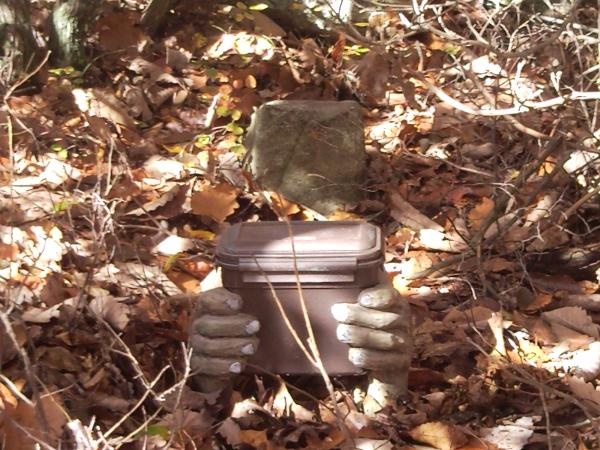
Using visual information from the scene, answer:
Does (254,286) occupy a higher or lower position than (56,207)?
higher

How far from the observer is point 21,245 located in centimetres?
400

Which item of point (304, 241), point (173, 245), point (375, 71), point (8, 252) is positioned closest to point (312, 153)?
point (375, 71)

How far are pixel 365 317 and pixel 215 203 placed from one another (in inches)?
64.6

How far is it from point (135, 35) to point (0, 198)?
2.07 metres

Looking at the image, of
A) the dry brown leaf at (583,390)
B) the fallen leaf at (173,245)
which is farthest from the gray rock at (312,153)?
the dry brown leaf at (583,390)

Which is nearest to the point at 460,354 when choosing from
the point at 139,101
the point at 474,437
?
the point at 474,437

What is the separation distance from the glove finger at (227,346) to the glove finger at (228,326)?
0.05 feet

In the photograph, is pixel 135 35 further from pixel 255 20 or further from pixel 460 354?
pixel 460 354

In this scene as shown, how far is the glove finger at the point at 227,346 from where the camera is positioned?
308cm

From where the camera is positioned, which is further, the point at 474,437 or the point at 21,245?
the point at 21,245

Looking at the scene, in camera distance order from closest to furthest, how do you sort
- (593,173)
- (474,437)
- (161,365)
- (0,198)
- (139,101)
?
1. (474,437)
2. (161,365)
3. (593,173)
4. (0,198)
5. (139,101)

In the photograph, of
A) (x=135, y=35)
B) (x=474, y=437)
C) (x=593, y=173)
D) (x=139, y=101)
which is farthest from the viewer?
(x=135, y=35)

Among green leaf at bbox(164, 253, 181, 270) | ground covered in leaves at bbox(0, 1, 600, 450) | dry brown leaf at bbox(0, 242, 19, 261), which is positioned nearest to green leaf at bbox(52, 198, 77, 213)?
ground covered in leaves at bbox(0, 1, 600, 450)

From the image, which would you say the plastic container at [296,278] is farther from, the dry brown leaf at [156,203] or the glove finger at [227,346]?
the dry brown leaf at [156,203]
